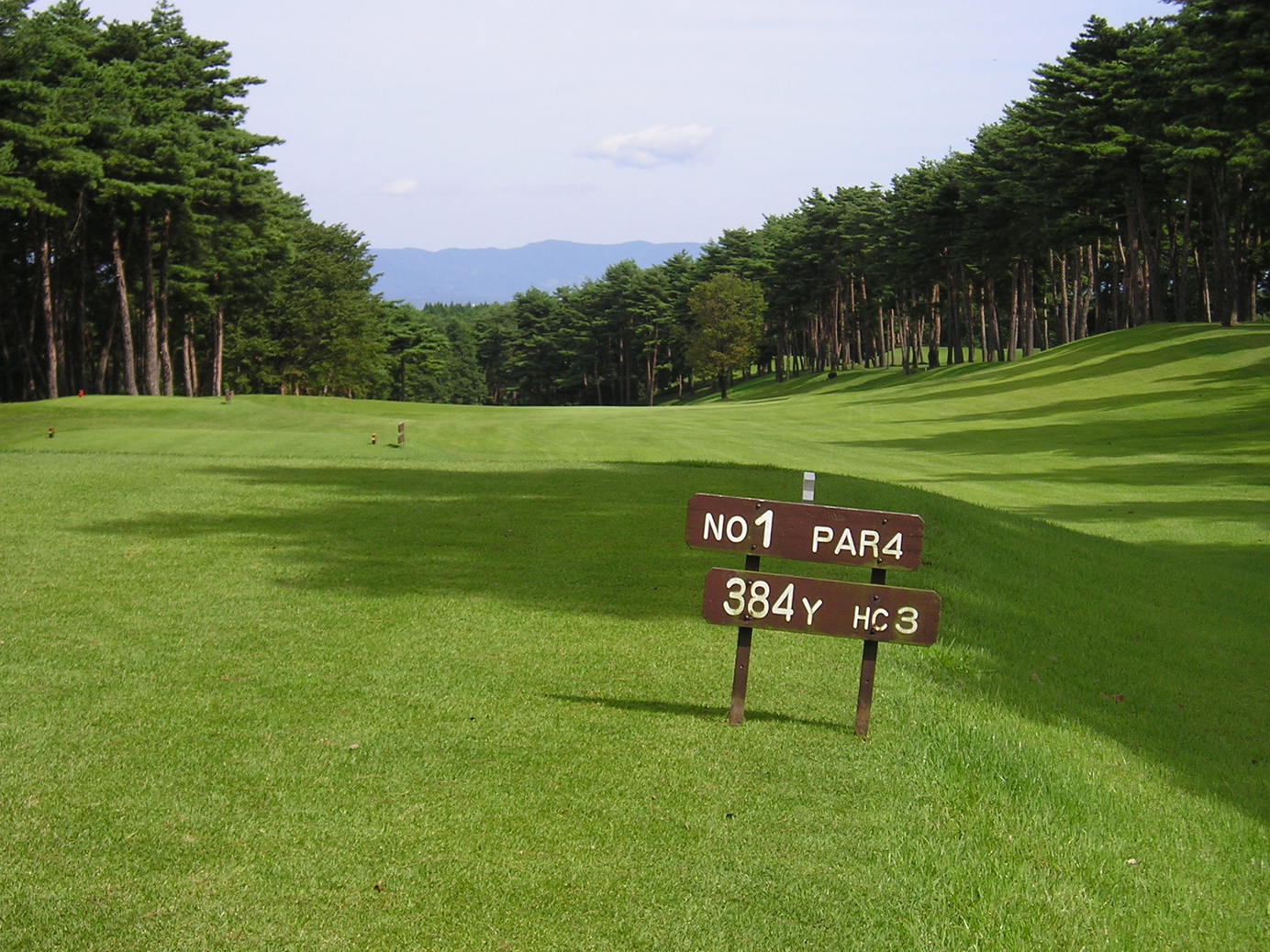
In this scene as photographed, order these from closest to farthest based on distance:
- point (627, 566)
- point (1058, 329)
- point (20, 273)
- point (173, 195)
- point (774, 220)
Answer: point (627, 566)
point (173, 195)
point (20, 273)
point (1058, 329)
point (774, 220)

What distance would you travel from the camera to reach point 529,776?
6.73m

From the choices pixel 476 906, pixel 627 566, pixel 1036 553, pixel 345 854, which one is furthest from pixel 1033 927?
pixel 1036 553

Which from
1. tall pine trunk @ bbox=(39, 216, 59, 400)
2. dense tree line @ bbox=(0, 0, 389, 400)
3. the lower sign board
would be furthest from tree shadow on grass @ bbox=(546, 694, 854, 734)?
tall pine trunk @ bbox=(39, 216, 59, 400)

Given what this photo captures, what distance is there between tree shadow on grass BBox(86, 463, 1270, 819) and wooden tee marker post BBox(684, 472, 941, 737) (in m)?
0.85

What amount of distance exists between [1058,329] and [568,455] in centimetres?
9622

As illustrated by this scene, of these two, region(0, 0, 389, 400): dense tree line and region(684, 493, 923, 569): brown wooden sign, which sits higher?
region(0, 0, 389, 400): dense tree line

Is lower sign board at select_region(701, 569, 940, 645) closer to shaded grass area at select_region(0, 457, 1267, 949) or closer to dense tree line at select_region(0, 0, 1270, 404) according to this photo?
shaded grass area at select_region(0, 457, 1267, 949)

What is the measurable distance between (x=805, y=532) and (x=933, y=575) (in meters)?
6.25

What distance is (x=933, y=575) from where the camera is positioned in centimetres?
1331

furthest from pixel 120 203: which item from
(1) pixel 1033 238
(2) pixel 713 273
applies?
(2) pixel 713 273

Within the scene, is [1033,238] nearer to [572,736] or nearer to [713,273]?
[713,273]

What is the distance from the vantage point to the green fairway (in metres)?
5.34

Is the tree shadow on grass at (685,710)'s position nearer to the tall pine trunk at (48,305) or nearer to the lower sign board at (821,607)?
the lower sign board at (821,607)

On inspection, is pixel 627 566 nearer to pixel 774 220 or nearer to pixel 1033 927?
pixel 1033 927
